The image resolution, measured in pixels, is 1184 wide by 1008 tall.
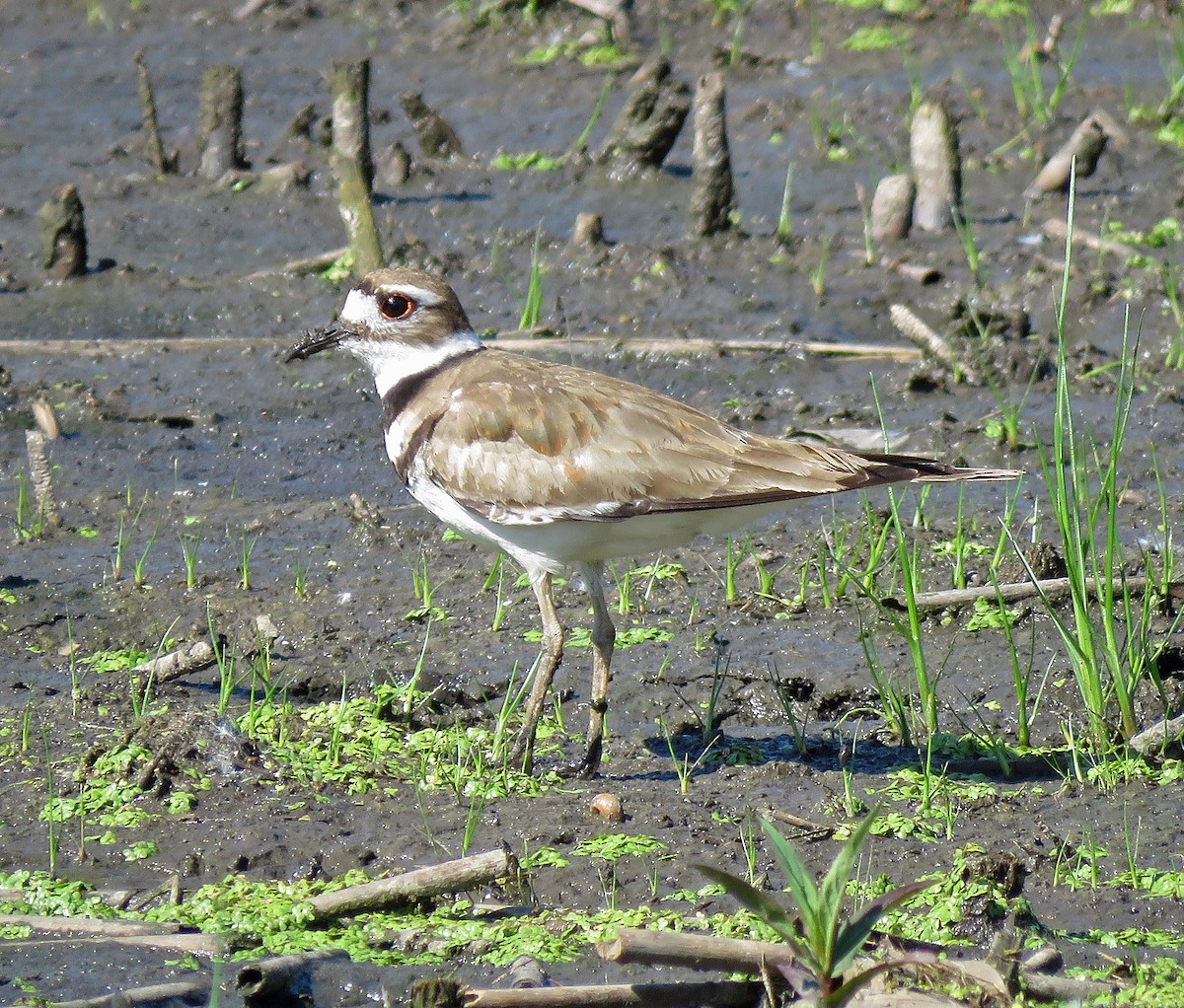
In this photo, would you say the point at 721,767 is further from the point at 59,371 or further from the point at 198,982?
the point at 59,371

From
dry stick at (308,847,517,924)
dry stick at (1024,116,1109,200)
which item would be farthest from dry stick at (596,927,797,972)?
dry stick at (1024,116,1109,200)

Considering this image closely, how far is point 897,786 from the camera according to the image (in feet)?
16.6

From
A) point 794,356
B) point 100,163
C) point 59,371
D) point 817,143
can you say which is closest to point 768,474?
point 794,356

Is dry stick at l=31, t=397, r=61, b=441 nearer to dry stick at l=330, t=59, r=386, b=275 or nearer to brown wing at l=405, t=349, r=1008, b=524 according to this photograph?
dry stick at l=330, t=59, r=386, b=275

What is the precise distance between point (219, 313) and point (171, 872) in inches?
209

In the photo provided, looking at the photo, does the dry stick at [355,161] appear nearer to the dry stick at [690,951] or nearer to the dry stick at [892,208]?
the dry stick at [892,208]

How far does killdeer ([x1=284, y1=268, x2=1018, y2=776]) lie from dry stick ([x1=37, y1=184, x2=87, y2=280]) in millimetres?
4754

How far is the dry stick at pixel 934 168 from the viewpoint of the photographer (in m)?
9.70

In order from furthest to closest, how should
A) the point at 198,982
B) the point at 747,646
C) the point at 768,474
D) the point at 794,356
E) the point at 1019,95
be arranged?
the point at 1019,95
the point at 794,356
the point at 747,646
the point at 768,474
the point at 198,982

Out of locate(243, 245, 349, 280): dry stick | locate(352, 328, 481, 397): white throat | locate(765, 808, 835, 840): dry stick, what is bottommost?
locate(765, 808, 835, 840): dry stick

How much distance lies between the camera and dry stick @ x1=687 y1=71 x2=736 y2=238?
Result: 9.76m

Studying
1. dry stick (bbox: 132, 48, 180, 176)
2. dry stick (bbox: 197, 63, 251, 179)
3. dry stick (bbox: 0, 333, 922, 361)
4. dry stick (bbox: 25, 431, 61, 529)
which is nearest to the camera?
dry stick (bbox: 25, 431, 61, 529)

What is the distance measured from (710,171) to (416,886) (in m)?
6.22

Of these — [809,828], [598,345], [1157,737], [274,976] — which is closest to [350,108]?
[598,345]
